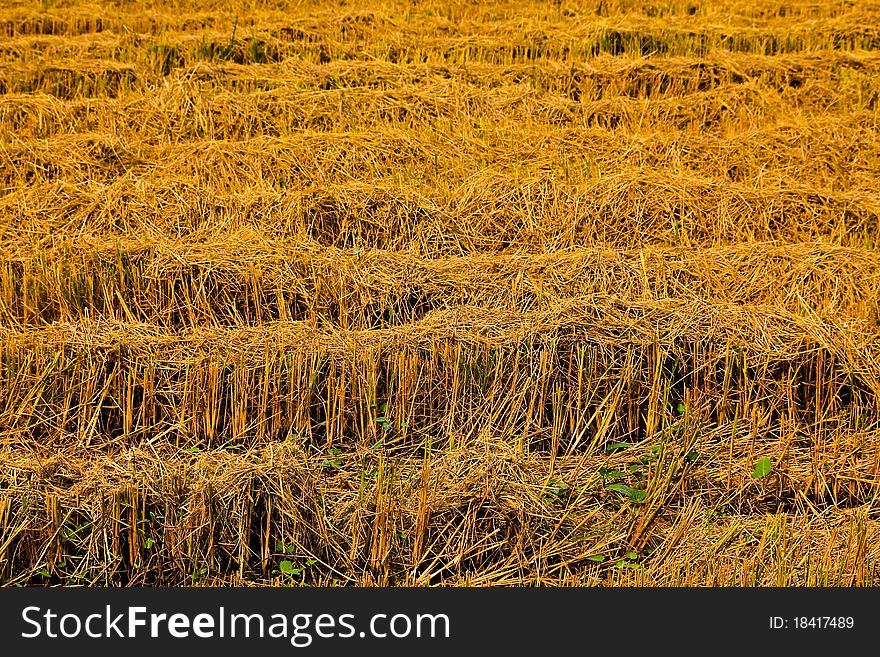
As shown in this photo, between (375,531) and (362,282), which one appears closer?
(375,531)

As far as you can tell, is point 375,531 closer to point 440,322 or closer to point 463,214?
point 440,322

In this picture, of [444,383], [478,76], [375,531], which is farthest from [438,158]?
[375,531]

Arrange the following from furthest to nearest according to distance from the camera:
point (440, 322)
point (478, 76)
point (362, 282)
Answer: point (478, 76) → point (362, 282) → point (440, 322)

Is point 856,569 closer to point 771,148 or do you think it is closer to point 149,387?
point 149,387

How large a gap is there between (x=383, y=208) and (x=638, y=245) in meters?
1.22

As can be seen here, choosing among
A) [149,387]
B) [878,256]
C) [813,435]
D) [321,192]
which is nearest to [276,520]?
[149,387]

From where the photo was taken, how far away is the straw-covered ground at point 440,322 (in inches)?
103

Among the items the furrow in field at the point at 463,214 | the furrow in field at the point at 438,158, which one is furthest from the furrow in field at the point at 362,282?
the furrow in field at the point at 438,158

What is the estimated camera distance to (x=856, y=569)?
247 cm

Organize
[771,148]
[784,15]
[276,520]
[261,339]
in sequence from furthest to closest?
[784,15] < [771,148] < [261,339] < [276,520]

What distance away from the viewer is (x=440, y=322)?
3.40 m

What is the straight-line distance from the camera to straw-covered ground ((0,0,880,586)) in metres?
2.61

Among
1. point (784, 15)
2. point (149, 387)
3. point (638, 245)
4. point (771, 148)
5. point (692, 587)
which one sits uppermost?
point (784, 15)

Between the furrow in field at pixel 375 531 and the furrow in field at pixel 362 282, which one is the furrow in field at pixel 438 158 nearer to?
the furrow in field at pixel 362 282
